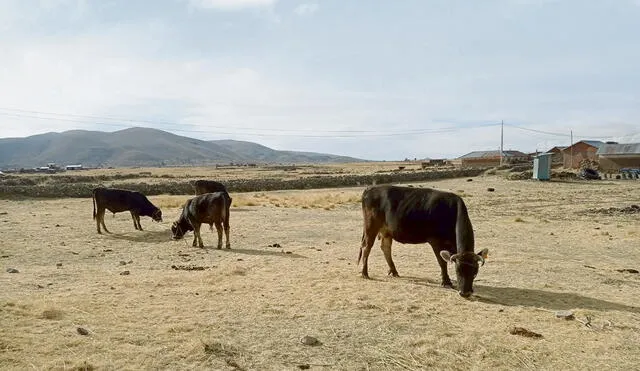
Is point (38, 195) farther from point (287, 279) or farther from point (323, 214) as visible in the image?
point (287, 279)

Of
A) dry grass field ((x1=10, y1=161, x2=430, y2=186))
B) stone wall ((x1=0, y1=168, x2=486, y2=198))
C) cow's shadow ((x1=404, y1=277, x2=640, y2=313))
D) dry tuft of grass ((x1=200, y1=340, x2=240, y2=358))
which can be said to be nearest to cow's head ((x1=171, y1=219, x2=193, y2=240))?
cow's shadow ((x1=404, y1=277, x2=640, y2=313))

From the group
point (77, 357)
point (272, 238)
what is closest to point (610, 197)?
point (272, 238)

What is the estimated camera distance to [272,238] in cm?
1961

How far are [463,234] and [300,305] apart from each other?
4.13m

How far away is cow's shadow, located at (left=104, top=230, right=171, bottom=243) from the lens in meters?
19.1

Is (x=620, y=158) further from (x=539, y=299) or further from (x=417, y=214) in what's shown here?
(x=539, y=299)

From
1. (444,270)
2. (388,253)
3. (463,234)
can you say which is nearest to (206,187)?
(388,253)

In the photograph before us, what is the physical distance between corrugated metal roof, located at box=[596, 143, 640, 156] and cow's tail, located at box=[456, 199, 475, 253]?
7812cm

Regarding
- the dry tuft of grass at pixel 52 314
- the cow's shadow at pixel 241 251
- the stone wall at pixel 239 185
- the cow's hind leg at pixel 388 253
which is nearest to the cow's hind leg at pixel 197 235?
the cow's shadow at pixel 241 251

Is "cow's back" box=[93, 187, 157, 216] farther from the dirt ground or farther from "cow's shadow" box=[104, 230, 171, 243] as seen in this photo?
the dirt ground

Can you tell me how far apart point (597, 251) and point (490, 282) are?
7.59m

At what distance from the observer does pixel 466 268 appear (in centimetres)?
1057

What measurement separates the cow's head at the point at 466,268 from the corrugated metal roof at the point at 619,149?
259 ft

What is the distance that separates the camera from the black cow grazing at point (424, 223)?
11.1 metres
